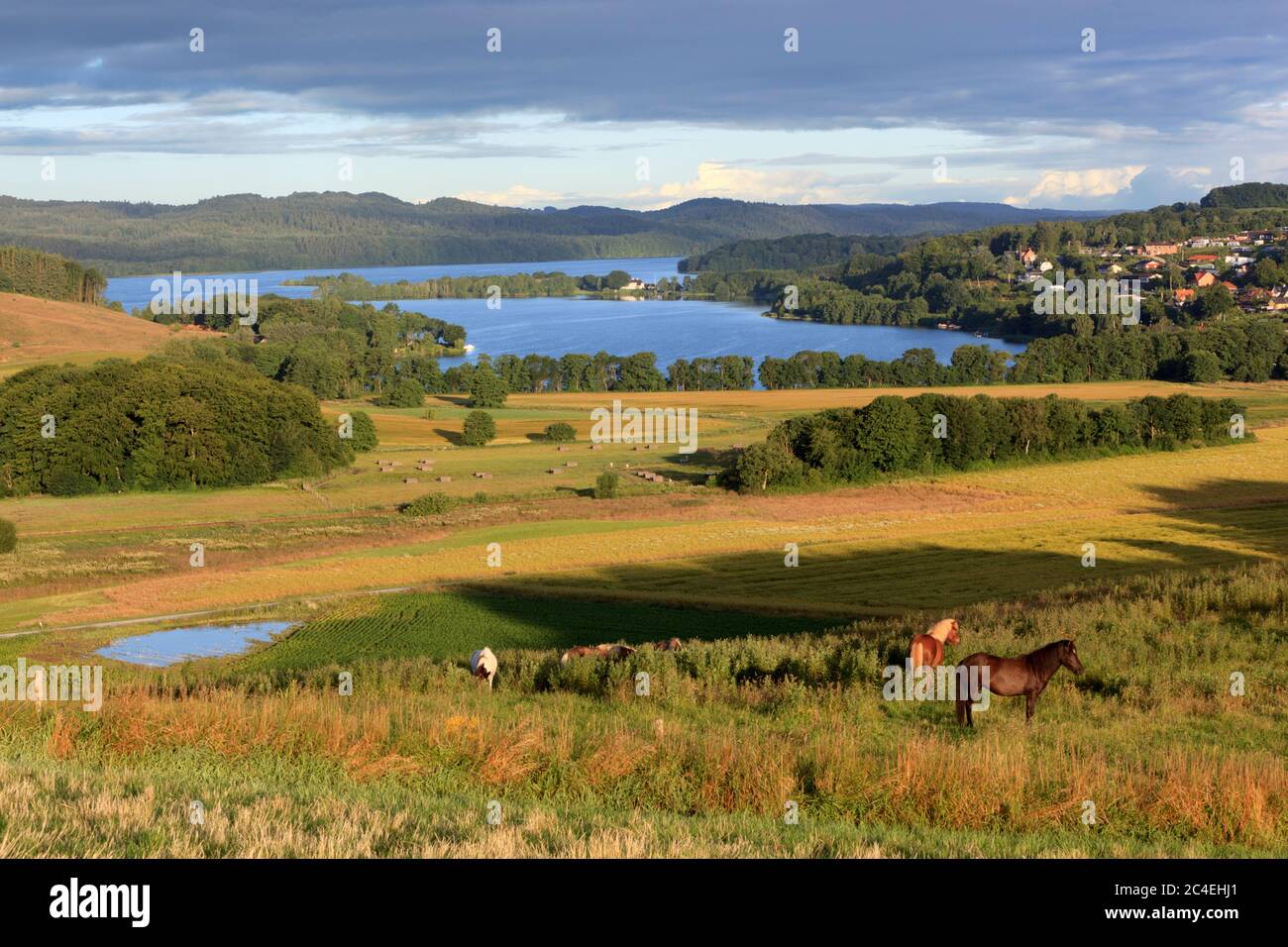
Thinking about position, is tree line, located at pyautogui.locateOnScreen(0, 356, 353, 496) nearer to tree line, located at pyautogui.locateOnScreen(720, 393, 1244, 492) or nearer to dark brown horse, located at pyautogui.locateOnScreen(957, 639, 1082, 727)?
tree line, located at pyautogui.locateOnScreen(720, 393, 1244, 492)

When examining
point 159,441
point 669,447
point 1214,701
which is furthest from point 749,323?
point 1214,701

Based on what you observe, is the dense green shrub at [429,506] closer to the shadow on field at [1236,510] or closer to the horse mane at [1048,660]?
the shadow on field at [1236,510]

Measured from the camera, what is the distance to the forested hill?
16012 cm

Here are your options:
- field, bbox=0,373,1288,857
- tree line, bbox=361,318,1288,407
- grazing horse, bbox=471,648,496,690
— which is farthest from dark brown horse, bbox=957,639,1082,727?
tree line, bbox=361,318,1288,407

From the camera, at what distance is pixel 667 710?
596 inches

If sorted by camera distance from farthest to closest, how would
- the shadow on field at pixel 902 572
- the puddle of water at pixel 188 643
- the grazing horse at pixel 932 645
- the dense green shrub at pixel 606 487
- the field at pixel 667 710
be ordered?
1. the dense green shrub at pixel 606 487
2. the shadow on field at pixel 902 572
3. the puddle of water at pixel 188 643
4. the grazing horse at pixel 932 645
5. the field at pixel 667 710

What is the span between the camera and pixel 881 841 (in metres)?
8.79

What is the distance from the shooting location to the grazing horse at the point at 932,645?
1527cm

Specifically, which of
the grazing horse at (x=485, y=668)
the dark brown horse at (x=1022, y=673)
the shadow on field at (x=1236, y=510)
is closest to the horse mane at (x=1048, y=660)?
the dark brown horse at (x=1022, y=673)

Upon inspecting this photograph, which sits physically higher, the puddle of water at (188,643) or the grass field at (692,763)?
the grass field at (692,763)

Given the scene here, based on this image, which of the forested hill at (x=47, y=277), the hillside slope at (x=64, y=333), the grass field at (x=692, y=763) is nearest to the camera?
the grass field at (x=692, y=763)

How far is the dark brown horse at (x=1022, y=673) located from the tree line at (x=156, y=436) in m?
63.0
